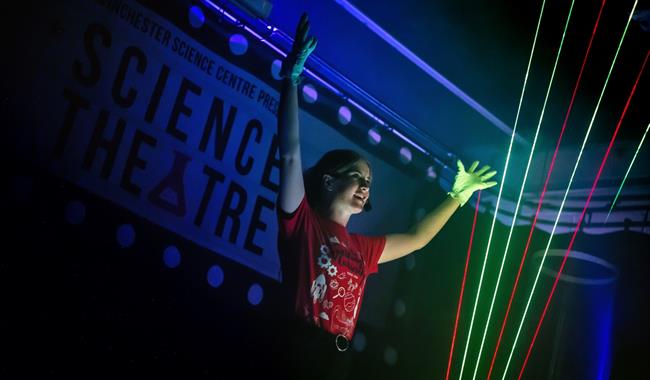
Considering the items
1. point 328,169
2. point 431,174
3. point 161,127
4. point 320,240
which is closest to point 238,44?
point 161,127

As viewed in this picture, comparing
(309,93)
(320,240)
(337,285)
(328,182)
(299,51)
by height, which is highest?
(309,93)

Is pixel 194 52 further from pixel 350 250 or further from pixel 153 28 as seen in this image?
pixel 350 250

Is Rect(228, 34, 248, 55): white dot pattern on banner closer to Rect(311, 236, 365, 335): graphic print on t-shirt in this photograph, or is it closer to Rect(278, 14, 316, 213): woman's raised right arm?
Rect(278, 14, 316, 213): woman's raised right arm

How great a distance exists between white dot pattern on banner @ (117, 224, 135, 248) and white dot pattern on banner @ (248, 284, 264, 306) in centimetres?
74

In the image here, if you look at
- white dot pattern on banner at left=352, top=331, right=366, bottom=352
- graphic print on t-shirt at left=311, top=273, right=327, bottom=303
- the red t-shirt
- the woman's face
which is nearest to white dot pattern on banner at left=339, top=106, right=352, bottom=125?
the woman's face

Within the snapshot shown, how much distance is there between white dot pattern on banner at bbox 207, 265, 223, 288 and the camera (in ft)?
11.1

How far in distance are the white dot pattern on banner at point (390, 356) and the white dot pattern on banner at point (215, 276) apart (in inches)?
59.2

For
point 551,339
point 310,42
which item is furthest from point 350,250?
point 551,339

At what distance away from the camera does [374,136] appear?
14.4ft

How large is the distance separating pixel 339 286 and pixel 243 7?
1617 millimetres

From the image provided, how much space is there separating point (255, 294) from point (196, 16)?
151cm

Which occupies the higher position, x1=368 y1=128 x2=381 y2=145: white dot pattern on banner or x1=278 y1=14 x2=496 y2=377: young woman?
x1=368 y1=128 x2=381 y2=145: white dot pattern on banner

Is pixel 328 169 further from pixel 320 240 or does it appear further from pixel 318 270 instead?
pixel 318 270

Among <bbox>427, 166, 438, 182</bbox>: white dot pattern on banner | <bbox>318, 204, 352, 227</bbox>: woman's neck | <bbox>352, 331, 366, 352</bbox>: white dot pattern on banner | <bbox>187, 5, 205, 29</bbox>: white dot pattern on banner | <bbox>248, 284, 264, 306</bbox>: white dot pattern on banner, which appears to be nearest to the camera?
<bbox>187, 5, 205, 29</bbox>: white dot pattern on banner
